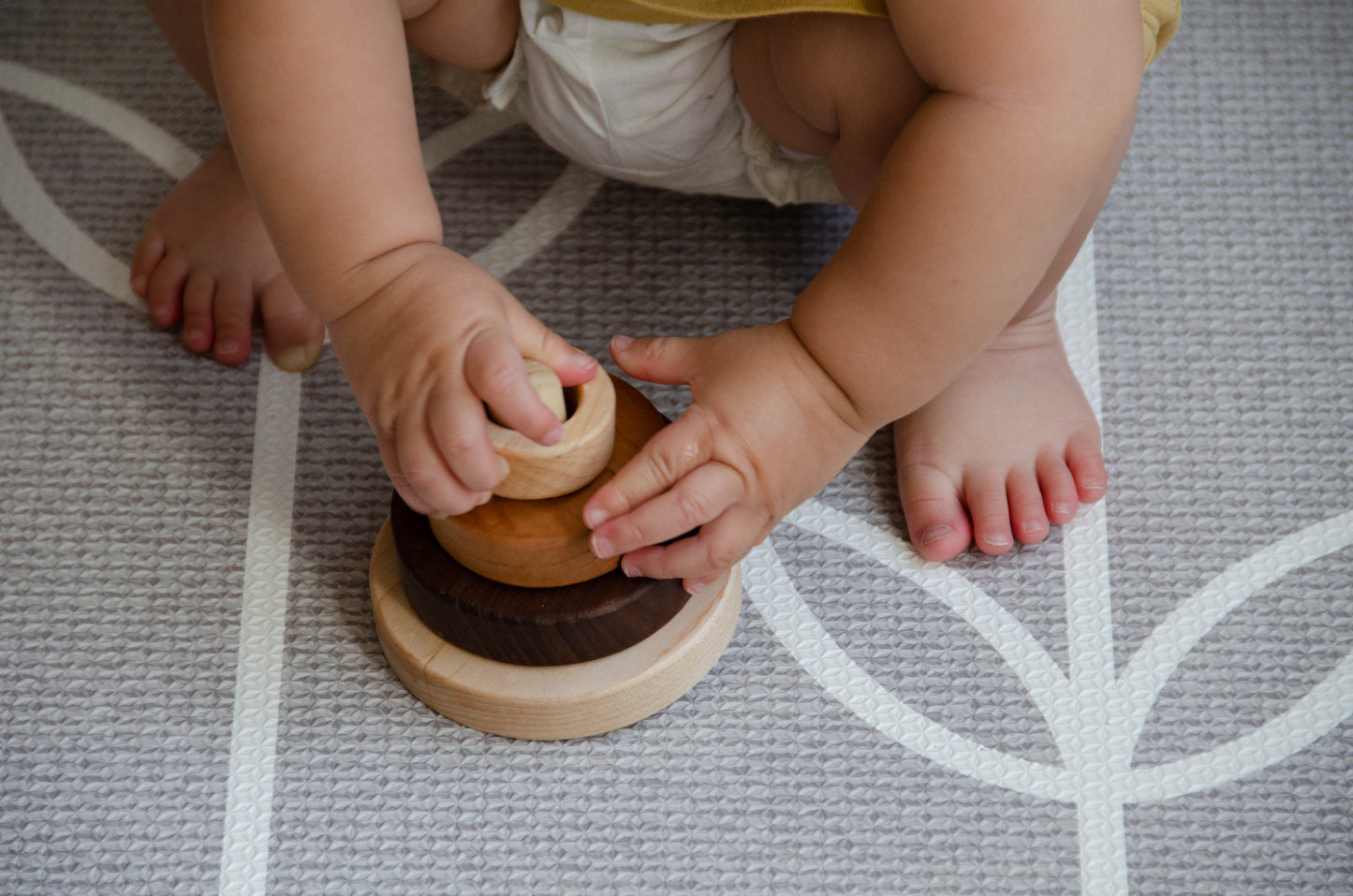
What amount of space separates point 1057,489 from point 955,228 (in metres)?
0.15

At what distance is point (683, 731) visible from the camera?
0.47 m

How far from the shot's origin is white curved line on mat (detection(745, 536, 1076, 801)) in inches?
18.1

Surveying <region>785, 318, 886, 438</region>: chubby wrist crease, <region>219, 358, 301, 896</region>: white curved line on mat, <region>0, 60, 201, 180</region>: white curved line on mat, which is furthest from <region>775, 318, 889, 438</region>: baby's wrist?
<region>0, 60, 201, 180</region>: white curved line on mat

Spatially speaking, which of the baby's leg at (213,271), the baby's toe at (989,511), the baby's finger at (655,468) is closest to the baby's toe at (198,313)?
the baby's leg at (213,271)

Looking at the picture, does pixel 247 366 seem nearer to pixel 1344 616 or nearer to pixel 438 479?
pixel 438 479

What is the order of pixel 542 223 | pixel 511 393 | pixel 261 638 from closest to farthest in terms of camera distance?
pixel 511 393
pixel 261 638
pixel 542 223

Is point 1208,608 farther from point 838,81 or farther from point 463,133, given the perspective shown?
point 463,133

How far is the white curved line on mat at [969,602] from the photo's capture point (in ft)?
1.57

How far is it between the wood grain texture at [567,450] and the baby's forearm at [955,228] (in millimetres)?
79

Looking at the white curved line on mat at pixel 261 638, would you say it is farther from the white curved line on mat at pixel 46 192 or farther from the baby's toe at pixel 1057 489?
the baby's toe at pixel 1057 489

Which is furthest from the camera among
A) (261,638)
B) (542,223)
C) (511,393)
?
(542,223)

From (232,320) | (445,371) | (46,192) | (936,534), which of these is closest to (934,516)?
(936,534)

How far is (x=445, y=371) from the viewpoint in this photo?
401mm

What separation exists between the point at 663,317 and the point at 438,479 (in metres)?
0.19
